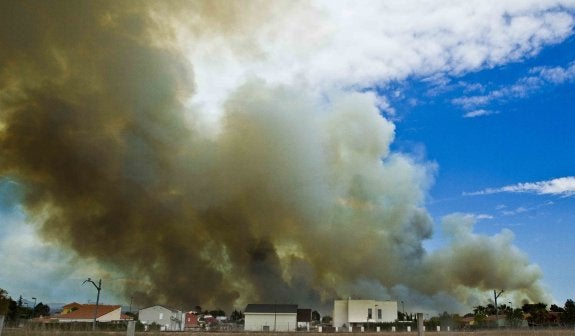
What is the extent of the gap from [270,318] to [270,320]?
53 cm

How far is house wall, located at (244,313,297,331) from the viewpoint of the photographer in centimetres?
10250

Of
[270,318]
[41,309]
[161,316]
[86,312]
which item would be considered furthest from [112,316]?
[41,309]

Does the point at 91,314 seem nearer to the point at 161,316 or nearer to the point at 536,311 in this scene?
the point at 161,316

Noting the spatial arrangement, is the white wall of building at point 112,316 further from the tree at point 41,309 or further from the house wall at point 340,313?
the house wall at point 340,313

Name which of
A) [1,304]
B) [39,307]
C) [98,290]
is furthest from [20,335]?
[39,307]

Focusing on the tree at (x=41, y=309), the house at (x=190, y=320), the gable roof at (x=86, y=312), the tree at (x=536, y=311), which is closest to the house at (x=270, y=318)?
the house at (x=190, y=320)

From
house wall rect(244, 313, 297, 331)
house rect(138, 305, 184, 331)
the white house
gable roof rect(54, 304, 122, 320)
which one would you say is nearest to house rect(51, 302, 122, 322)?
gable roof rect(54, 304, 122, 320)

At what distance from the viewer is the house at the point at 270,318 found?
10240cm

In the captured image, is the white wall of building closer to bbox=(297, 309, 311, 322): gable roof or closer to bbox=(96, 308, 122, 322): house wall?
bbox=(96, 308, 122, 322): house wall

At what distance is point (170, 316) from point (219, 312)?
80514mm

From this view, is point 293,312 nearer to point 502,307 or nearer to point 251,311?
point 251,311

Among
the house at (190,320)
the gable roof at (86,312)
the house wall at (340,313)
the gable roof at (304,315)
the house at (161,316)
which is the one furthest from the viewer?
the gable roof at (304,315)

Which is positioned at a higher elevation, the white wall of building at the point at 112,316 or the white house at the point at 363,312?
the white house at the point at 363,312

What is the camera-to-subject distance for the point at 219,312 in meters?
179
